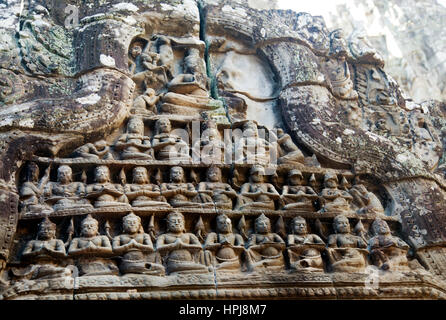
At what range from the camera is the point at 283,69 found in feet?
25.8

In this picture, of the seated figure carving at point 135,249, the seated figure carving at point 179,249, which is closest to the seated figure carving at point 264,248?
the seated figure carving at point 179,249

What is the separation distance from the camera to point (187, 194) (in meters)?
6.23

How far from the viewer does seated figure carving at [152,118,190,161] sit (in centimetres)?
654

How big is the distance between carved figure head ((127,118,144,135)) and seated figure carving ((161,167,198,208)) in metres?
0.67

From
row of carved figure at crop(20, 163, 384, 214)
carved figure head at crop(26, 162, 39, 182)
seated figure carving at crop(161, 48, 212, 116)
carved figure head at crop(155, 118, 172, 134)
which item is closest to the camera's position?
row of carved figure at crop(20, 163, 384, 214)

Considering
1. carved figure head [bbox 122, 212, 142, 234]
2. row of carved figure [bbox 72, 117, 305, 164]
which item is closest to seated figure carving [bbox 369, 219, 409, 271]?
row of carved figure [bbox 72, 117, 305, 164]

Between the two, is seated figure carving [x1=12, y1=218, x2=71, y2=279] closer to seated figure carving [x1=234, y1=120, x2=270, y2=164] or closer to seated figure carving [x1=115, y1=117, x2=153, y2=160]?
seated figure carving [x1=115, y1=117, x2=153, y2=160]

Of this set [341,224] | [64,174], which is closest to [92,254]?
[64,174]

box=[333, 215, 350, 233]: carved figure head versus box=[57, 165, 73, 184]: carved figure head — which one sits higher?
box=[57, 165, 73, 184]: carved figure head

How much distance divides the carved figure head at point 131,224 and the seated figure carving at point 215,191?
68 cm

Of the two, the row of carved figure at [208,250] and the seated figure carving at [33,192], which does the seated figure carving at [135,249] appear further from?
the seated figure carving at [33,192]
